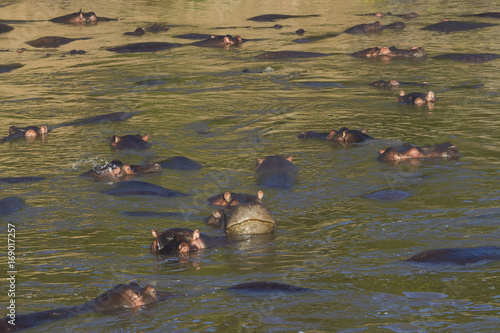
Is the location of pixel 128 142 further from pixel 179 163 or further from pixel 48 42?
pixel 48 42

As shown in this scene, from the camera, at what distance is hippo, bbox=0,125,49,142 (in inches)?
455

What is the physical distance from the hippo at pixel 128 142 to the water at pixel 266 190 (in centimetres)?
23

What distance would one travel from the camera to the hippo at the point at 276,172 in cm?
866

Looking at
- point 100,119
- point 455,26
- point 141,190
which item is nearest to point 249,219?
point 141,190

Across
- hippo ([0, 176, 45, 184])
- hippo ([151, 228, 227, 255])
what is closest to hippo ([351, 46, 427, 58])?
hippo ([0, 176, 45, 184])

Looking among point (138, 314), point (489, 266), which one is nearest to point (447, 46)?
point (489, 266)

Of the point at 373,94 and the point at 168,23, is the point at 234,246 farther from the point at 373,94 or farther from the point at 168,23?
the point at 168,23

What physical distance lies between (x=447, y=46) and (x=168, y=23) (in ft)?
33.2

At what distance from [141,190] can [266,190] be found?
134 centimetres

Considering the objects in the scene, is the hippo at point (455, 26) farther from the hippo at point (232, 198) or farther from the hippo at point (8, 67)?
the hippo at point (232, 198)

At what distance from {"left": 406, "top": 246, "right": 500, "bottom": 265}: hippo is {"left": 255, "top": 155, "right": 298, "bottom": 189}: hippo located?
2.86 metres

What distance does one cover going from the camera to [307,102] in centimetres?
1366

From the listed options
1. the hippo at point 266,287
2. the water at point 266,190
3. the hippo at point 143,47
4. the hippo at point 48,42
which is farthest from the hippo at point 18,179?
the hippo at point 48,42

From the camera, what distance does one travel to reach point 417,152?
9602 millimetres
